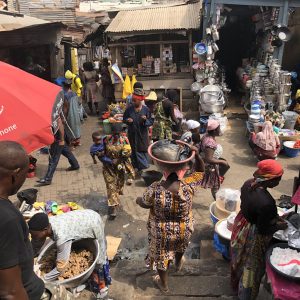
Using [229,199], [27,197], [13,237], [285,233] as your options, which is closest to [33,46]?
[27,197]

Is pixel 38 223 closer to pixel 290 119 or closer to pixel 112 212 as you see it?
pixel 112 212

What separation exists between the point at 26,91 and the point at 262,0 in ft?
27.1

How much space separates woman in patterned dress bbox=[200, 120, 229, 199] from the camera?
5590mm

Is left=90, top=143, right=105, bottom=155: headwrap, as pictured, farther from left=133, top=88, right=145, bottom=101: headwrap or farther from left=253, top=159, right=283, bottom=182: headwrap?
left=253, top=159, right=283, bottom=182: headwrap

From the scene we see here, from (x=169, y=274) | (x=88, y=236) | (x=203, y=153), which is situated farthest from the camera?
(x=203, y=153)

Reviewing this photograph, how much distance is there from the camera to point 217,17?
10.2 m

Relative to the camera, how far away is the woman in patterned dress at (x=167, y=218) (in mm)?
3734

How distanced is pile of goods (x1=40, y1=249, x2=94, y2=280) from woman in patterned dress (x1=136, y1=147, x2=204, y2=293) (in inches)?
27.9

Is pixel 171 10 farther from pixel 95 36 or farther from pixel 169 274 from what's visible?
pixel 169 274

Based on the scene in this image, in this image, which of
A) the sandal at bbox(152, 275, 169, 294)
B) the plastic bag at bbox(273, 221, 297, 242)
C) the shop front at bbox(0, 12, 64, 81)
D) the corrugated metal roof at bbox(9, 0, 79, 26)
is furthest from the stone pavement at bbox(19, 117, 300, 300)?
the corrugated metal roof at bbox(9, 0, 79, 26)

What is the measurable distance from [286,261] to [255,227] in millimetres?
394

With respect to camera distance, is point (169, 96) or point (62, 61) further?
point (62, 61)

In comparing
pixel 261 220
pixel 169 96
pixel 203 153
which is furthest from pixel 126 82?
pixel 261 220

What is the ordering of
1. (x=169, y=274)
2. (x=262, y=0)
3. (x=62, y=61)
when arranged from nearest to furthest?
(x=169, y=274), (x=262, y=0), (x=62, y=61)
